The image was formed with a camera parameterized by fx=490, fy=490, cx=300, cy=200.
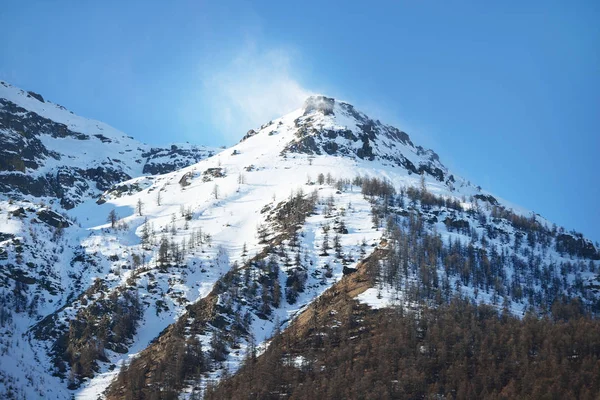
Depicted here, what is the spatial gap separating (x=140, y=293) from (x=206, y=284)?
21.7 metres

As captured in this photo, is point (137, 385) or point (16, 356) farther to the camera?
point (16, 356)

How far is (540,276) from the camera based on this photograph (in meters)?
→ 196

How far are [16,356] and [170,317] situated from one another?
1627 inches

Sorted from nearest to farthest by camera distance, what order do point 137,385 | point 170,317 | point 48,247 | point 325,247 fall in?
point 137,385, point 170,317, point 325,247, point 48,247

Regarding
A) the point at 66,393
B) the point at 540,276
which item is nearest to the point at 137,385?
the point at 66,393

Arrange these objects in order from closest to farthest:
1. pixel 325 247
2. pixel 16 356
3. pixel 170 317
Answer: pixel 16 356 → pixel 170 317 → pixel 325 247

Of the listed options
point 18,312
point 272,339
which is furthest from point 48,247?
point 272,339

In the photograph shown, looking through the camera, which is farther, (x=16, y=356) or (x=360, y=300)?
(x=360, y=300)

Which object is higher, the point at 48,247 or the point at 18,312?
the point at 48,247

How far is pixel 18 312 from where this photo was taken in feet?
497

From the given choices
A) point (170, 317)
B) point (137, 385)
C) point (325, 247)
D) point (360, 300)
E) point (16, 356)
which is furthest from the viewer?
point (325, 247)

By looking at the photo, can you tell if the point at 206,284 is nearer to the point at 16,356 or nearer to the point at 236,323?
the point at 236,323

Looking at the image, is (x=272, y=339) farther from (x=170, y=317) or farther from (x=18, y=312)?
(x=18, y=312)

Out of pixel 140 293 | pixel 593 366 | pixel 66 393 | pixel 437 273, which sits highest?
pixel 437 273
